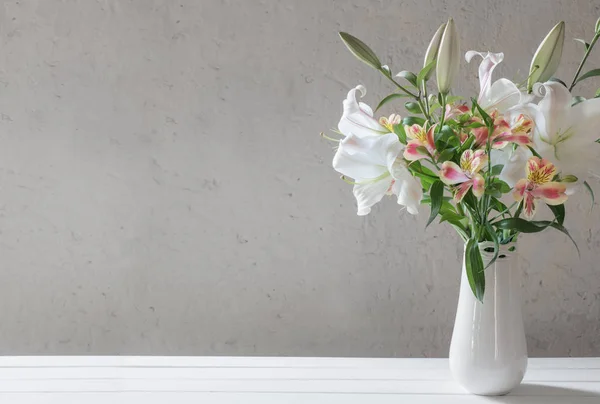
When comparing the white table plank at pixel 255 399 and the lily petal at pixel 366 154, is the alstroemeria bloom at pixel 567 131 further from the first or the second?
the white table plank at pixel 255 399

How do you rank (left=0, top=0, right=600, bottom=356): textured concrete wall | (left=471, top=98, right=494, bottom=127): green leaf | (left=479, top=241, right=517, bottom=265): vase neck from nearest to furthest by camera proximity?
(left=471, top=98, right=494, bottom=127): green leaf
(left=479, top=241, right=517, bottom=265): vase neck
(left=0, top=0, right=600, bottom=356): textured concrete wall

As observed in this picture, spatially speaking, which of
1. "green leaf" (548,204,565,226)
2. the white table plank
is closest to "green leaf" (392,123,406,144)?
"green leaf" (548,204,565,226)

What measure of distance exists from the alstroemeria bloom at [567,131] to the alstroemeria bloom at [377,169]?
0.57ft

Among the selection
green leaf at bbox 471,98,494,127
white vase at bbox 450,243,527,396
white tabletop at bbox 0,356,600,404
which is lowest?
white tabletop at bbox 0,356,600,404

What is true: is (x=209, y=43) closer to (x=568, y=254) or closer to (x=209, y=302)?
(x=209, y=302)

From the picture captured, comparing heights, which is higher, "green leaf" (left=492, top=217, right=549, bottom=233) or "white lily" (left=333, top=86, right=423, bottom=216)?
"white lily" (left=333, top=86, right=423, bottom=216)

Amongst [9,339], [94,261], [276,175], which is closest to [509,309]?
[276,175]

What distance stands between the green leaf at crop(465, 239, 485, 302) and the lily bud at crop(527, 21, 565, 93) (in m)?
0.23

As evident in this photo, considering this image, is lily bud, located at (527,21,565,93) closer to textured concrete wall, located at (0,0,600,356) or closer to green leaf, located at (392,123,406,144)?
green leaf, located at (392,123,406,144)

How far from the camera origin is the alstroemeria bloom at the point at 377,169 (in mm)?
911

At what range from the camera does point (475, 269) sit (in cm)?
95

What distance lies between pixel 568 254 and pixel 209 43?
796mm

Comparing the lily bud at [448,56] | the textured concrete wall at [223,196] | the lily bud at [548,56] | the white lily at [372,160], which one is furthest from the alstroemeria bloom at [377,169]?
the textured concrete wall at [223,196]

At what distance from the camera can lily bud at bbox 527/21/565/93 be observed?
94 cm
